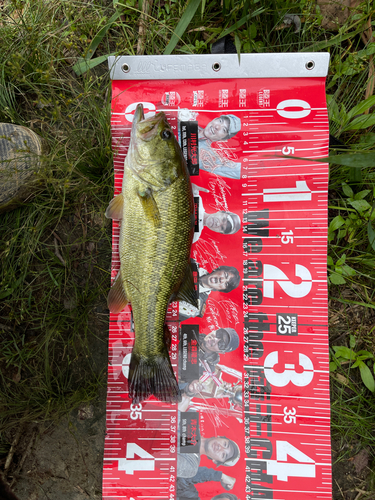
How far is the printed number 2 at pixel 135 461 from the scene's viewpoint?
2.20 meters

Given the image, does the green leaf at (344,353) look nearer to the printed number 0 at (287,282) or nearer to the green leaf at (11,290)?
the printed number 0 at (287,282)

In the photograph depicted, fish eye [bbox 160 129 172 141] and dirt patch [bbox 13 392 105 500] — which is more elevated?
fish eye [bbox 160 129 172 141]

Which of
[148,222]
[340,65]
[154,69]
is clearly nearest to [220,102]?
[154,69]

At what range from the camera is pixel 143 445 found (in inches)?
87.8

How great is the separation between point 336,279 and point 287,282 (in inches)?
16.8

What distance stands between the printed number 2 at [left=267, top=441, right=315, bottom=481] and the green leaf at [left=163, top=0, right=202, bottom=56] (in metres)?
3.14

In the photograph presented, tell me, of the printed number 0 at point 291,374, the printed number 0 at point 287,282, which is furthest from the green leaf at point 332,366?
the printed number 0 at point 287,282

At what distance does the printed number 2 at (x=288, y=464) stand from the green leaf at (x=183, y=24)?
3140 millimetres

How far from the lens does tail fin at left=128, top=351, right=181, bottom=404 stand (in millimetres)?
2129

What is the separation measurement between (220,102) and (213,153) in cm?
41

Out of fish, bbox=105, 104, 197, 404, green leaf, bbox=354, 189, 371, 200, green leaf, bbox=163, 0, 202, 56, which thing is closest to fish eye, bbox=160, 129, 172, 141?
fish, bbox=105, 104, 197, 404

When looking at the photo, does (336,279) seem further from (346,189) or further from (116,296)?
(116,296)

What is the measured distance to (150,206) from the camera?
1975mm

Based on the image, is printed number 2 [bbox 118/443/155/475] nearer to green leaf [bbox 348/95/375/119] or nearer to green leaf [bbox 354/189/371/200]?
green leaf [bbox 354/189/371/200]
